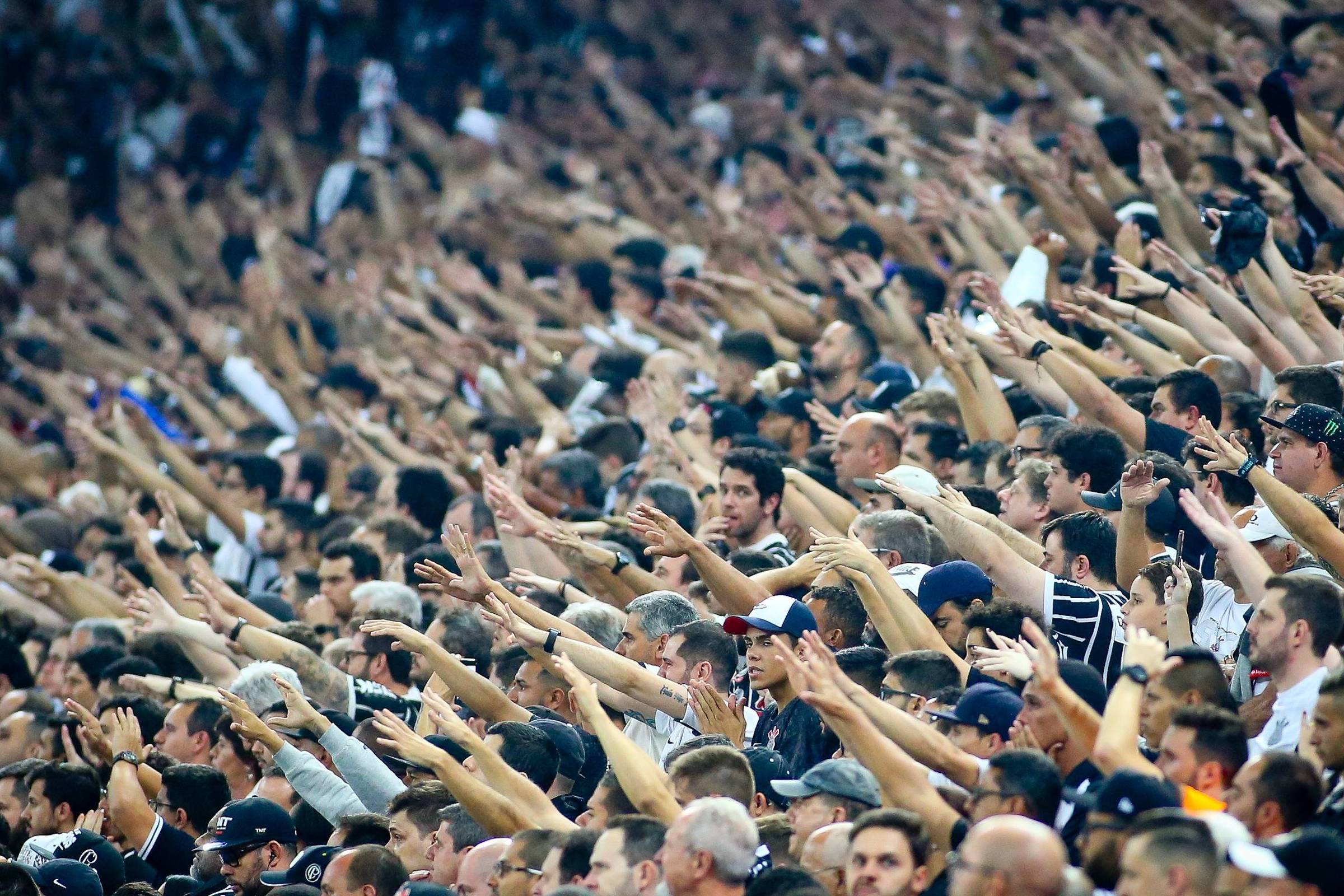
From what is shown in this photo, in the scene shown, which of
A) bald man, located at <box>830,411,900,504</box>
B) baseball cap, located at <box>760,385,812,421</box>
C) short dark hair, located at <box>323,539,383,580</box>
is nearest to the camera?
bald man, located at <box>830,411,900,504</box>

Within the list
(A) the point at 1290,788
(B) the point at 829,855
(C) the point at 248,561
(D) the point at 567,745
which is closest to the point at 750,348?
(C) the point at 248,561

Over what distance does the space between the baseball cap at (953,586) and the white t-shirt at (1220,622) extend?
68 cm

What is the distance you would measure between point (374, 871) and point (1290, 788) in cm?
267

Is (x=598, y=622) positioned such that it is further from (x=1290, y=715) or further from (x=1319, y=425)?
(x=1290, y=715)

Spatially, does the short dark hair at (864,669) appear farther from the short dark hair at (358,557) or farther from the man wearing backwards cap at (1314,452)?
the short dark hair at (358,557)

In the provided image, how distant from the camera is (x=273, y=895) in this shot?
5.71m

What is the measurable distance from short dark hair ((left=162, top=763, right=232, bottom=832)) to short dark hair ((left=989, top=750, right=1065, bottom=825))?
136 inches

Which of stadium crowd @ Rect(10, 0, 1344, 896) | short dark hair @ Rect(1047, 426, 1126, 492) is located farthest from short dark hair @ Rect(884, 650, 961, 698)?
short dark hair @ Rect(1047, 426, 1126, 492)

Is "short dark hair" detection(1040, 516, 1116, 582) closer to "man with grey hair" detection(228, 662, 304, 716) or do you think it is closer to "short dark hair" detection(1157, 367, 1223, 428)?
"short dark hair" detection(1157, 367, 1223, 428)

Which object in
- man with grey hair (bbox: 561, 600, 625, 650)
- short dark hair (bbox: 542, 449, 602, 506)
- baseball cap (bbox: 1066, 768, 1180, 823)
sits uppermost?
baseball cap (bbox: 1066, 768, 1180, 823)

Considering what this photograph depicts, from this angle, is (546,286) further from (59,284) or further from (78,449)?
(59,284)

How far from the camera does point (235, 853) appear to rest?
6.27 metres

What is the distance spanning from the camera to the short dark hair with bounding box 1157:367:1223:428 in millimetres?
7129

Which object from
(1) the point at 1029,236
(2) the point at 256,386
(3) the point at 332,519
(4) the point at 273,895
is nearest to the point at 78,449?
(2) the point at 256,386
